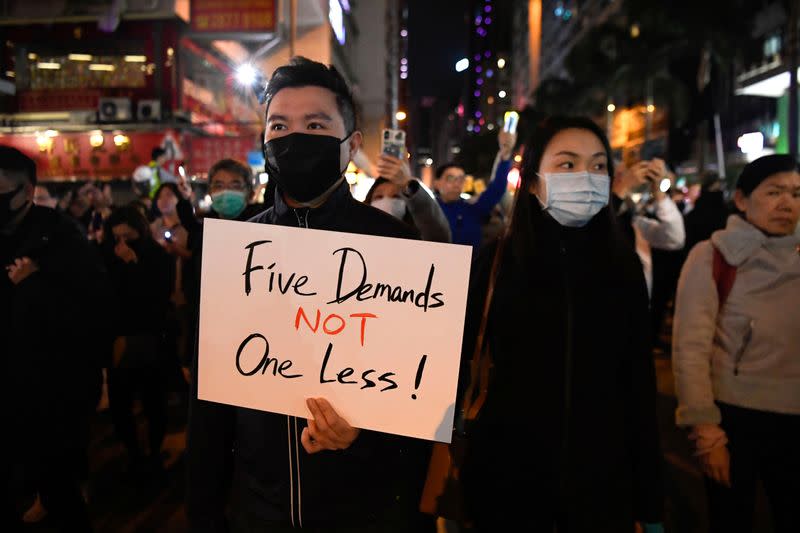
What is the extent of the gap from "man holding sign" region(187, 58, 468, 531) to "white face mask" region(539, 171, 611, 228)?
668mm

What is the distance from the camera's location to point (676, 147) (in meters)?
36.4

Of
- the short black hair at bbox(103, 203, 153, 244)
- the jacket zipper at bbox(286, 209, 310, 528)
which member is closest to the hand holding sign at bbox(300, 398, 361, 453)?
the jacket zipper at bbox(286, 209, 310, 528)

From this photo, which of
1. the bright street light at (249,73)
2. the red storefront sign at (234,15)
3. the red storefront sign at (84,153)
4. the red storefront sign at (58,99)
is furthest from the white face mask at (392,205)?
the red storefront sign at (58,99)

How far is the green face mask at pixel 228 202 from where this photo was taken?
4406mm

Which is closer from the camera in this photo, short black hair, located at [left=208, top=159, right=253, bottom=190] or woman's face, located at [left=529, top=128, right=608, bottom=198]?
woman's face, located at [left=529, top=128, right=608, bottom=198]

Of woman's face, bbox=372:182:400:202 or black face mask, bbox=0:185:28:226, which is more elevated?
woman's face, bbox=372:182:400:202

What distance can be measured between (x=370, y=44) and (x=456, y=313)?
2281 inches

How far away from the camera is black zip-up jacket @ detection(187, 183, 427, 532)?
177cm

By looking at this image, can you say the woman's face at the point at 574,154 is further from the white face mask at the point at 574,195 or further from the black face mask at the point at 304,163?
the black face mask at the point at 304,163

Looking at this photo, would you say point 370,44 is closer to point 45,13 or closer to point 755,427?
point 45,13

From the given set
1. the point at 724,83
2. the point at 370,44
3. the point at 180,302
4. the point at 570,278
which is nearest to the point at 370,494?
the point at 570,278

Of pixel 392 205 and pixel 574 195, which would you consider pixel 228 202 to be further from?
pixel 574 195

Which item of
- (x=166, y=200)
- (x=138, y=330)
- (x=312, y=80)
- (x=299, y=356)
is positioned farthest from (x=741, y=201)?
(x=166, y=200)

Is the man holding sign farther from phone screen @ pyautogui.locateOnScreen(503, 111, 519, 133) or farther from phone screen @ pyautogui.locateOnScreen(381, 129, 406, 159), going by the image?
phone screen @ pyautogui.locateOnScreen(503, 111, 519, 133)
